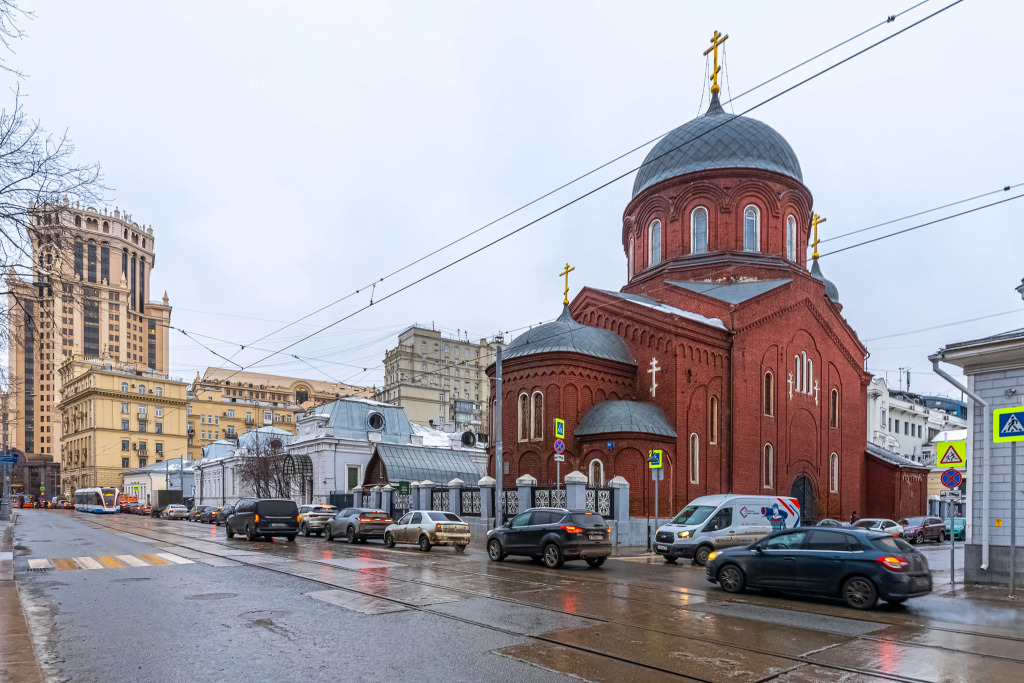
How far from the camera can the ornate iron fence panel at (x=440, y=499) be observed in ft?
101

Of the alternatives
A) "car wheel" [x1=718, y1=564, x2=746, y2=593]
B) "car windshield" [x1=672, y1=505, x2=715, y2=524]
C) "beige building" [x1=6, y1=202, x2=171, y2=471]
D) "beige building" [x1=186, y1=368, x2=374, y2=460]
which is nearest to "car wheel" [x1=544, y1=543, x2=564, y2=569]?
"car windshield" [x1=672, y1=505, x2=715, y2=524]

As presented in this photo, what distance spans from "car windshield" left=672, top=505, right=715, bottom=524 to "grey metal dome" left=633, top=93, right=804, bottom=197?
19.6m

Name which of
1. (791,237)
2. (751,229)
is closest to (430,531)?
(751,229)

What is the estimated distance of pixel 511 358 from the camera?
102 ft

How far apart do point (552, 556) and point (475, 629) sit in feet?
28.4

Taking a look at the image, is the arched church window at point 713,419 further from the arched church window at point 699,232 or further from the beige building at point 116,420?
the beige building at point 116,420

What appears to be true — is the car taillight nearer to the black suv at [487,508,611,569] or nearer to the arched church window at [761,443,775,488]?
the black suv at [487,508,611,569]

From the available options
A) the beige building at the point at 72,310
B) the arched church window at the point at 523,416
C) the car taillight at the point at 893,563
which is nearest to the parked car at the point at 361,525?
the arched church window at the point at 523,416

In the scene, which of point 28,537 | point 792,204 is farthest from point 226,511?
point 792,204

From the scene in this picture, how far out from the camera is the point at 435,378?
4008 inches

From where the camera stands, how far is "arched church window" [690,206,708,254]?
1427 inches

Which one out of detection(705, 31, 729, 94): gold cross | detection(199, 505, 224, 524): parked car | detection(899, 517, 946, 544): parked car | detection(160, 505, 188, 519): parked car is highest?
detection(705, 31, 729, 94): gold cross

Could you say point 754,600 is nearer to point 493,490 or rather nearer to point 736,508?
point 736,508

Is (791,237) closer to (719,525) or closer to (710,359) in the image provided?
(710,359)
